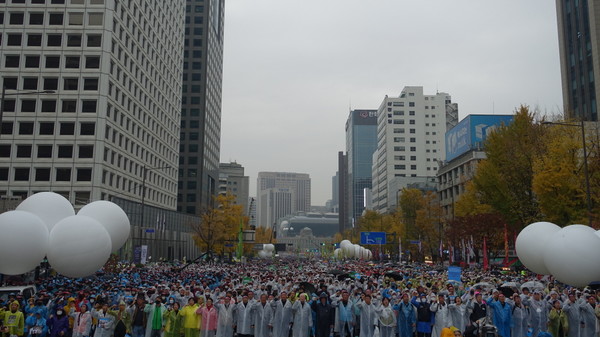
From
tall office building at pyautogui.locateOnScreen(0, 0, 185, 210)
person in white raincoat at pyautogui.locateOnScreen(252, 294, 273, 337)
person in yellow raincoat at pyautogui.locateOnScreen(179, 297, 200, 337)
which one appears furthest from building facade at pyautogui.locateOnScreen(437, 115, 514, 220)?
person in yellow raincoat at pyautogui.locateOnScreen(179, 297, 200, 337)

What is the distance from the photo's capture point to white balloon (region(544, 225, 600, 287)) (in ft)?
63.7

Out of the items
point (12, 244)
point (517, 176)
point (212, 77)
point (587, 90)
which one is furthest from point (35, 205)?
point (212, 77)

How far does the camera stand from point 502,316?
46.8ft

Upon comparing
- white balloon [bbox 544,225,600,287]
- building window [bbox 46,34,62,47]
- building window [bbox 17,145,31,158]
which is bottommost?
white balloon [bbox 544,225,600,287]

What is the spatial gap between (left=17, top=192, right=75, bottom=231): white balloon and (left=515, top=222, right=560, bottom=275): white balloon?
69.7 ft

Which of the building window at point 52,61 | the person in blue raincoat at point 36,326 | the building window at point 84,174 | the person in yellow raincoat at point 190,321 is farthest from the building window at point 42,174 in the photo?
the person in yellow raincoat at point 190,321

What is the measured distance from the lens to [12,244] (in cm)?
1983

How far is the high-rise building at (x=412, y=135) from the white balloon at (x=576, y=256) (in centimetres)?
11955

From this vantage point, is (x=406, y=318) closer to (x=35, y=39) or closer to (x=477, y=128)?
(x=35, y=39)

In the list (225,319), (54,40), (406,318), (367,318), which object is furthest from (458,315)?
(54,40)

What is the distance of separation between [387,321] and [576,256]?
9.44 meters

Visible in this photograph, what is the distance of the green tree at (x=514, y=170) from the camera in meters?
41.2

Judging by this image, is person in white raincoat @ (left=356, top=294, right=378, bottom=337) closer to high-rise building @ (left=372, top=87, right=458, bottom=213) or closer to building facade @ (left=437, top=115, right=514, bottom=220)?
building facade @ (left=437, top=115, right=514, bottom=220)

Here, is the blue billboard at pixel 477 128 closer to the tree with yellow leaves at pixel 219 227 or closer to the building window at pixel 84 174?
the tree with yellow leaves at pixel 219 227
